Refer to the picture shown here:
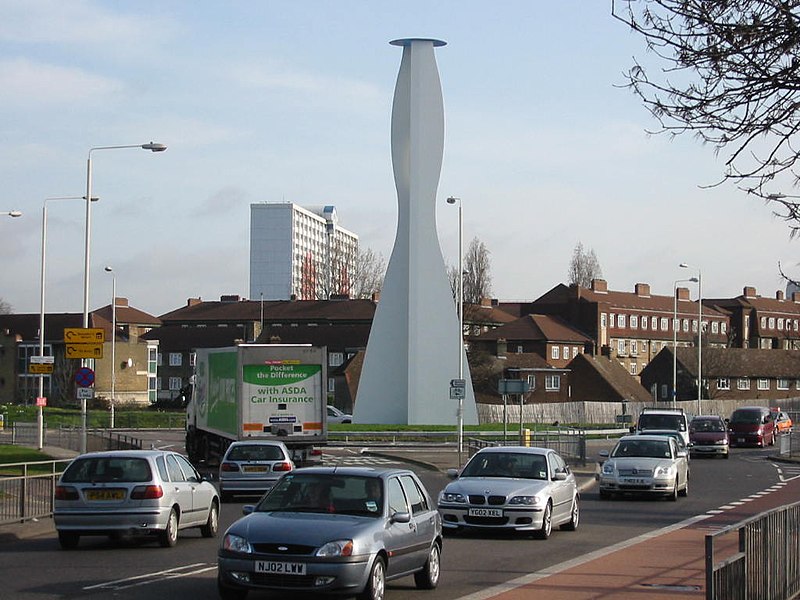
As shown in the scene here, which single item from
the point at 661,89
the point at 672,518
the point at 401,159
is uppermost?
the point at 401,159

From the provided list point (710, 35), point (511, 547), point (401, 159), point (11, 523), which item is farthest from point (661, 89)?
point (401, 159)

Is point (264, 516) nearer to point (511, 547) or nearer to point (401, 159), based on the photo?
point (511, 547)

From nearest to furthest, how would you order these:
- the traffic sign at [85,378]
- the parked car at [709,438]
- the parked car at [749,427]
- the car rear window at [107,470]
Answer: the car rear window at [107,470] < the traffic sign at [85,378] < the parked car at [709,438] < the parked car at [749,427]

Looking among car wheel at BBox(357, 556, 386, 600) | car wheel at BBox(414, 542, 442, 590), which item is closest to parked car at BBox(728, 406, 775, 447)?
car wheel at BBox(414, 542, 442, 590)

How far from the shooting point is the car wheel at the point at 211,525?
2059 cm

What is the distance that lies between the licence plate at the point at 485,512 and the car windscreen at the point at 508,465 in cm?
125

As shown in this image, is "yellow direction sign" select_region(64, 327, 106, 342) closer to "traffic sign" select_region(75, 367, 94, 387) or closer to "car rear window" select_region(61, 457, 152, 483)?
"traffic sign" select_region(75, 367, 94, 387)

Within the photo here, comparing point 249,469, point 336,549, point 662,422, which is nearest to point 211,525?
point 249,469

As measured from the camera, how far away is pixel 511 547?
63.4 feet

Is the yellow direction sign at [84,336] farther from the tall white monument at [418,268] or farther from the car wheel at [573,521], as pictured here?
the tall white monument at [418,268]

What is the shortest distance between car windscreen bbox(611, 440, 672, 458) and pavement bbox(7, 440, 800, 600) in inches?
182

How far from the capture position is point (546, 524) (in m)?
20.4

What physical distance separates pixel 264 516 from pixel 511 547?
6.96m

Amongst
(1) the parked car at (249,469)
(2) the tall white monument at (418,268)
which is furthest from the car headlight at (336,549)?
(2) the tall white monument at (418,268)
